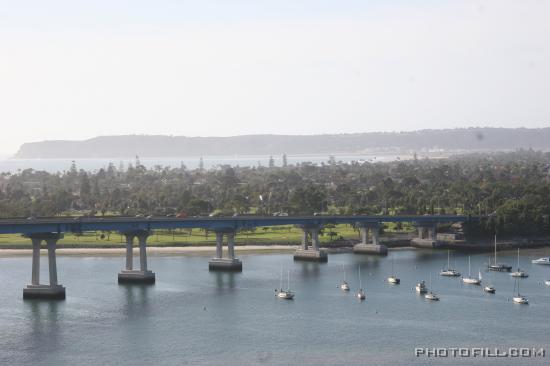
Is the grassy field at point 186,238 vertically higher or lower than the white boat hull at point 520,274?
higher

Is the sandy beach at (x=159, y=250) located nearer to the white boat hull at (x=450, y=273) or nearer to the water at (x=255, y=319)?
the water at (x=255, y=319)

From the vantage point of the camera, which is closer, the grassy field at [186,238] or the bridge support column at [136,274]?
the bridge support column at [136,274]

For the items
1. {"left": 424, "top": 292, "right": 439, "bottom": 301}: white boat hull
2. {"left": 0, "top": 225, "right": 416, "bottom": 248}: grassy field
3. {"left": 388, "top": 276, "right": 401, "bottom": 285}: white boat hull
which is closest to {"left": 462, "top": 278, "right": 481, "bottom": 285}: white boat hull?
{"left": 388, "top": 276, "right": 401, "bottom": 285}: white boat hull

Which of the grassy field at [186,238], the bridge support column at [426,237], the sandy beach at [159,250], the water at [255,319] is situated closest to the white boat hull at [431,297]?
the water at [255,319]

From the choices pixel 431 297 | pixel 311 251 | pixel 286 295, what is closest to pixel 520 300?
pixel 431 297

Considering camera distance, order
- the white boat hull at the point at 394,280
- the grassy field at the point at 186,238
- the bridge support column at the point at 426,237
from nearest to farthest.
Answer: the white boat hull at the point at 394,280 < the grassy field at the point at 186,238 < the bridge support column at the point at 426,237

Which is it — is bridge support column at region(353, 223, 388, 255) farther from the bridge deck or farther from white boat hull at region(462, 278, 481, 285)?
white boat hull at region(462, 278, 481, 285)

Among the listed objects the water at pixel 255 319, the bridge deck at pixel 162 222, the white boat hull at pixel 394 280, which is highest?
the bridge deck at pixel 162 222

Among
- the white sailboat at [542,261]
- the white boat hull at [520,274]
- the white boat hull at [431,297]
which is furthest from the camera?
the white sailboat at [542,261]
